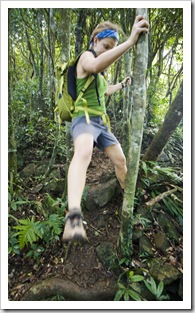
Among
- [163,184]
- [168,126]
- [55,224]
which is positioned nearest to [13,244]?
[55,224]

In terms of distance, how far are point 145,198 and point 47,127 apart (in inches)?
99.7

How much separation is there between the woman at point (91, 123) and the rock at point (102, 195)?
848mm

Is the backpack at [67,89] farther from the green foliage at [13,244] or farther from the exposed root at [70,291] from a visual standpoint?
the exposed root at [70,291]

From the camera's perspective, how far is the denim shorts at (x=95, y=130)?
2314 millimetres

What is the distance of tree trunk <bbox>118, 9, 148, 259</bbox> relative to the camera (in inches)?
90.5

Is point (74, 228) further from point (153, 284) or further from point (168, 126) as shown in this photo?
point (168, 126)

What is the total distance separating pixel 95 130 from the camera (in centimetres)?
241

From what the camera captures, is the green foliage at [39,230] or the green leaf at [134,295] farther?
the green foliage at [39,230]

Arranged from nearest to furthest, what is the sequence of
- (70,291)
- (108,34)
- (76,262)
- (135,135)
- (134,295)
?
(108,34) < (135,135) < (134,295) < (70,291) < (76,262)

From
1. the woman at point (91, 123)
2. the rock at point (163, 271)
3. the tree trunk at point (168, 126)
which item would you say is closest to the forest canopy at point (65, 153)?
the tree trunk at point (168, 126)

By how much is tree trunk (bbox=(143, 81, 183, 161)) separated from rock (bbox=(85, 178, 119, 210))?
653mm

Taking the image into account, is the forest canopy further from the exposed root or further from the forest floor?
the exposed root

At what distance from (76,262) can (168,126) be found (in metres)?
2.24

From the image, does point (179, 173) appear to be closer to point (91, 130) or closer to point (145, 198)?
point (145, 198)
